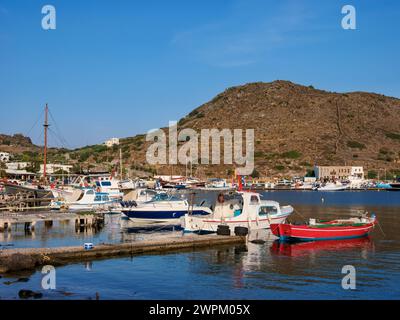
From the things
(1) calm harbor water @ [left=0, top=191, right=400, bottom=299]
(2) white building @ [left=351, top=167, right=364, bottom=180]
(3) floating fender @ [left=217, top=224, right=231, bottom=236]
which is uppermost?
(2) white building @ [left=351, top=167, right=364, bottom=180]

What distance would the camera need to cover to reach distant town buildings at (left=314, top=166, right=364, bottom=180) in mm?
175725

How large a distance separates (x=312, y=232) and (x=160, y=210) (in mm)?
17400

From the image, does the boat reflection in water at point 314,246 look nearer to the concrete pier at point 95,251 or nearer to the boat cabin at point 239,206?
the concrete pier at point 95,251

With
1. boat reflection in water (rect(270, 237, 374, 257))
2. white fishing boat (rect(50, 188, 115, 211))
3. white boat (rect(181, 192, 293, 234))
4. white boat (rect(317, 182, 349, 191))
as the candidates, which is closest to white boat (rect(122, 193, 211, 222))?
white fishing boat (rect(50, 188, 115, 211))

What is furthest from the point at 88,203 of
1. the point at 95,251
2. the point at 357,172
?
the point at 357,172

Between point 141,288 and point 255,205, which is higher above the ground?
point 255,205

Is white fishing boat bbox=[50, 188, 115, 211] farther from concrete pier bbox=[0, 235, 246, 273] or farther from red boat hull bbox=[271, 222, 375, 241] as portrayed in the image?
red boat hull bbox=[271, 222, 375, 241]

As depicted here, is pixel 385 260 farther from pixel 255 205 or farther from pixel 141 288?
pixel 141 288

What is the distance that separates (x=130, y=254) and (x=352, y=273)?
1272cm

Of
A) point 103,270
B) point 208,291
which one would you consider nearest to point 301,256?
point 208,291

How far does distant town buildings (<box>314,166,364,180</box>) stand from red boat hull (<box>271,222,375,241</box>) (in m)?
138
